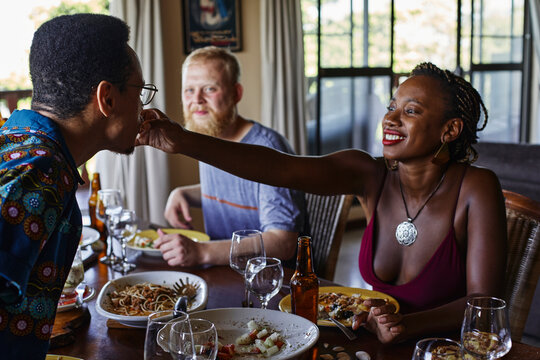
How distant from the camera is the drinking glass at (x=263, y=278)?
1.40 meters

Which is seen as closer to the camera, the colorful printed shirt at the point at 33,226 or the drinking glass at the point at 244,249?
the colorful printed shirt at the point at 33,226

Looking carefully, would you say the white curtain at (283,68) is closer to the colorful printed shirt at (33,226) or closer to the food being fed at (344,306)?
the food being fed at (344,306)

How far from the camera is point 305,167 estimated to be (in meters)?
1.85

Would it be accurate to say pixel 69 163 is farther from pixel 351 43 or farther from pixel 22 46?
pixel 22 46

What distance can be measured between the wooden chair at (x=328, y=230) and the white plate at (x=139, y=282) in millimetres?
741

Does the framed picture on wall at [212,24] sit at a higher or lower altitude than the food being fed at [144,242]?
higher

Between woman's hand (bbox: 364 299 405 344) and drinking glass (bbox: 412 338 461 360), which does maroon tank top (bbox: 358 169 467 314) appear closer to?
woman's hand (bbox: 364 299 405 344)

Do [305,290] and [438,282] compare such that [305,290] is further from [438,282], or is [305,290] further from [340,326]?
[438,282]

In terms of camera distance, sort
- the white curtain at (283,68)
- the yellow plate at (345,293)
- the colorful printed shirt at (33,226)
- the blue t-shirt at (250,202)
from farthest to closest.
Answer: the white curtain at (283,68), the blue t-shirt at (250,202), the yellow plate at (345,293), the colorful printed shirt at (33,226)

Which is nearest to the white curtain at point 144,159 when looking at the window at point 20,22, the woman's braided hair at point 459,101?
the window at point 20,22

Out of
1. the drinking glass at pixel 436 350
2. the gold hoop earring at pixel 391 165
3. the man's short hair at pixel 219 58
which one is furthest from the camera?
the man's short hair at pixel 219 58

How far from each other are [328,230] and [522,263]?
0.79m

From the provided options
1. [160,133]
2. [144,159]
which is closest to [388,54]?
[144,159]

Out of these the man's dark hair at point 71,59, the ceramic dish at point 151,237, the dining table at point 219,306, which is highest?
the man's dark hair at point 71,59
